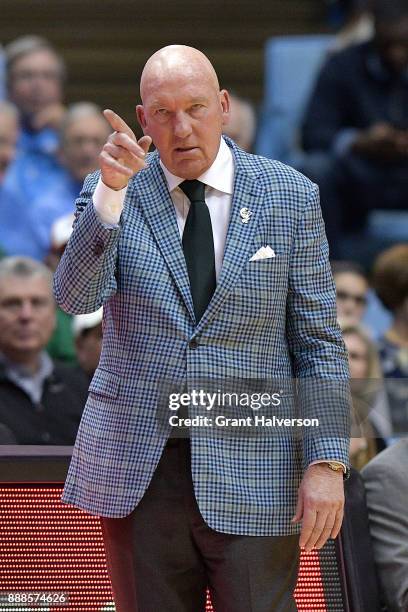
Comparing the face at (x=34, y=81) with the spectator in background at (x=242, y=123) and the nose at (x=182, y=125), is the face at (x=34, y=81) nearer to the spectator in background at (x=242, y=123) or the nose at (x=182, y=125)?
the spectator in background at (x=242, y=123)

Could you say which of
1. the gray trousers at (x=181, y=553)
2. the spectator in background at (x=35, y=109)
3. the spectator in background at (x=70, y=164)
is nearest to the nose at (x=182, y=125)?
the gray trousers at (x=181, y=553)

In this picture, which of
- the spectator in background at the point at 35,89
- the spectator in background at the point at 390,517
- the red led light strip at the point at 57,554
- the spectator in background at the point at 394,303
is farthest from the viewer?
the spectator in background at the point at 35,89

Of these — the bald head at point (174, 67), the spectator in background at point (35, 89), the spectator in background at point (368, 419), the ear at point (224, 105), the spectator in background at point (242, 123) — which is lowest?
the spectator in background at point (368, 419)

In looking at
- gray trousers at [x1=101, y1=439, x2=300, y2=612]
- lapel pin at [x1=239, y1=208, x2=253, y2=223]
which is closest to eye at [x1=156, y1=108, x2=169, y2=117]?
lapel pin at [x1=239, y1=208, x2=253, y2=223]

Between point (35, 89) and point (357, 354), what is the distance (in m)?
2.74

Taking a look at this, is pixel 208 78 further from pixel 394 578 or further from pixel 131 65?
pixel 131 65

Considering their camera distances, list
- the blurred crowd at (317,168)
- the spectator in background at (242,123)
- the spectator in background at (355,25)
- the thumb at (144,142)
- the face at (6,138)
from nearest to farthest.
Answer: the thumb at (144,142) → the blurred crowd at (317,168) → the face at (6,138) → the spectator in background at (242,123) → the spectator in background at (355,25)

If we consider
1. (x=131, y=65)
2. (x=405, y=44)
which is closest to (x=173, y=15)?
(x=131, y=65)

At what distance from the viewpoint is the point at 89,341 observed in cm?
434

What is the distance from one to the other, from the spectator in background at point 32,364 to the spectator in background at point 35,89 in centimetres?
191

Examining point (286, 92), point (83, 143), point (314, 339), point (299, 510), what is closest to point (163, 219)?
point (314, 339)

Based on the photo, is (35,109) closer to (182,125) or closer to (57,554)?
(57,554)

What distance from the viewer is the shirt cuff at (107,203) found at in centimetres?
191

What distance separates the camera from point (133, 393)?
1.98 meters
